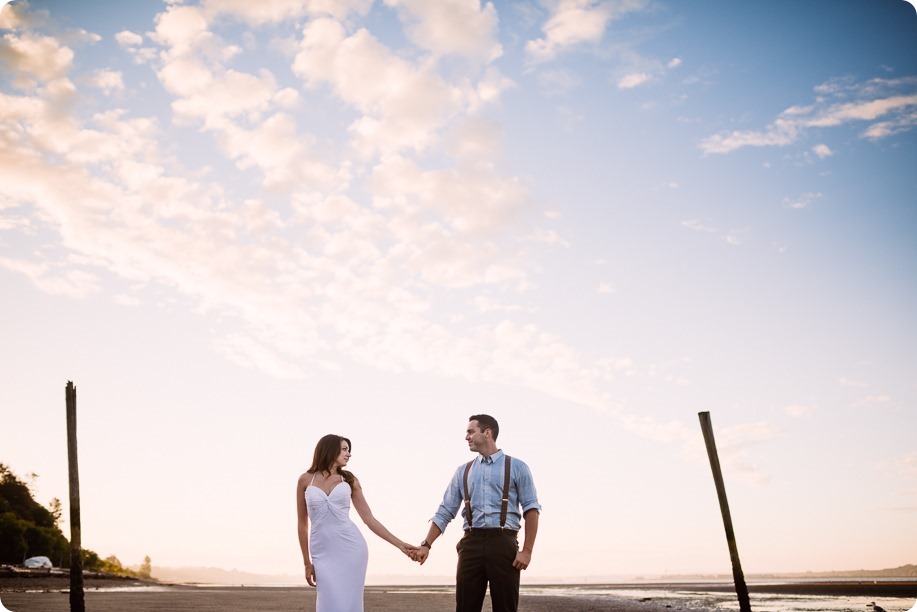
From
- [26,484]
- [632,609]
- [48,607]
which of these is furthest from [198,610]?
[26,484]

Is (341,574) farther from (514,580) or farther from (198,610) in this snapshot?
(198,610)

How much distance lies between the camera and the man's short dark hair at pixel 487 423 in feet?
22.1

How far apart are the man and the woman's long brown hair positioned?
1316 mm

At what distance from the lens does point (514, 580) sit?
20.6 ft

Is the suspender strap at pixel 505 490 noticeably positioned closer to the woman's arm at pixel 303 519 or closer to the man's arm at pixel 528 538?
the man's arm at pixel 528 538

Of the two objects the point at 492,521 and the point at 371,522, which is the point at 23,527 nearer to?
the point at 371,522

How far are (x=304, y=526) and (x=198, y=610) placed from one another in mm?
16064

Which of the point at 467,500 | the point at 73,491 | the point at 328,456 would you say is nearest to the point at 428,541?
the point at 467,500

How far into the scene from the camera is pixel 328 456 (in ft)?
23.5

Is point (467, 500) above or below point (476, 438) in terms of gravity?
below

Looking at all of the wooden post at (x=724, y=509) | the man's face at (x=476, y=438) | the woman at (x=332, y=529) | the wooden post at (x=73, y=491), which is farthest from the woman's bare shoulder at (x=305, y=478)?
the wooden post at (x=724, y=509)

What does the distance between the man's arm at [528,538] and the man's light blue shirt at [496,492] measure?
6cm

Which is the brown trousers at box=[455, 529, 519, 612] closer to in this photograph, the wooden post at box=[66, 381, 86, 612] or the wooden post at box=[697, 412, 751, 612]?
the wooden post at box=[697, 412, 751, 612]

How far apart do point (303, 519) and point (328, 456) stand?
27.3 inches
